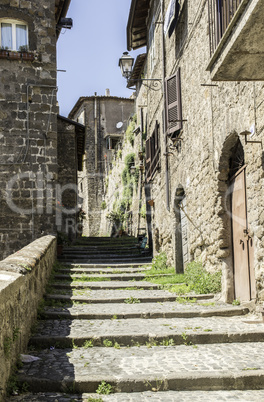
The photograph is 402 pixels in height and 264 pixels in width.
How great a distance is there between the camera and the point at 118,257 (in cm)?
1308

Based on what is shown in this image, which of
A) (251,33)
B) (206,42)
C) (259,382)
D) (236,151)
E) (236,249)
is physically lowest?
(259,382)

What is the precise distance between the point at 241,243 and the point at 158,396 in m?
3.34

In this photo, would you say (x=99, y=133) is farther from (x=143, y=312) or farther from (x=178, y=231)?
(x=143, y=312)

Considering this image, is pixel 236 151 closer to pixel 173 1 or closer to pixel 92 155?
pixel 173 1

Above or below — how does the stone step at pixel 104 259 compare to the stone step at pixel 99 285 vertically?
above

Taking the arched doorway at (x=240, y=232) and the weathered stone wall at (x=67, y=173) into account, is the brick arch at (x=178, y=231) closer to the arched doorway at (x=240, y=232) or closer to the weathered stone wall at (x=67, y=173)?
the arched doorway at (x=240, y=232)

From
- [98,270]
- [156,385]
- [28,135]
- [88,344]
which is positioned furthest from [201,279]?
[28,135]

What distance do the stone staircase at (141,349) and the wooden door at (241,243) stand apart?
1.07 feet

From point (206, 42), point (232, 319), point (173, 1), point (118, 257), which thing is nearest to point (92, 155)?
point (118, 257)

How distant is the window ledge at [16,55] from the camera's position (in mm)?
12211

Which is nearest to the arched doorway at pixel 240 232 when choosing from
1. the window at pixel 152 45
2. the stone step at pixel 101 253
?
the stone step at pixel 101 253

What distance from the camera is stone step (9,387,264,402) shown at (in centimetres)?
379

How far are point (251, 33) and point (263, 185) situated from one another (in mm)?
1938

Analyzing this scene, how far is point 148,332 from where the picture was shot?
217 inches
